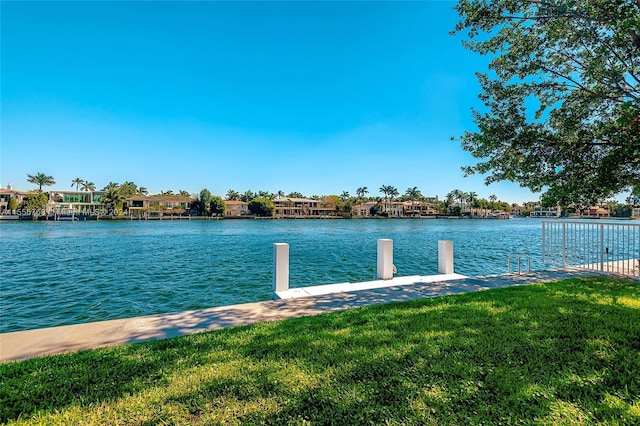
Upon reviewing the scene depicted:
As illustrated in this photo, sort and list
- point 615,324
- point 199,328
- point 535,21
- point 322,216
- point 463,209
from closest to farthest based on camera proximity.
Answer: point 615,324 → point 199,328 → point 535,21 → point 322,216 → point 463,209

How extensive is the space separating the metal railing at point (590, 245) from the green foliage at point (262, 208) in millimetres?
79252

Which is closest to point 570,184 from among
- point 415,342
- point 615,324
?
point 615,324

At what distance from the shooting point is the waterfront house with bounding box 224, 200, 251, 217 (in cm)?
8489

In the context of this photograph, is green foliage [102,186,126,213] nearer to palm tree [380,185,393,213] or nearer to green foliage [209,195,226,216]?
green foliage [209,195,226,216]

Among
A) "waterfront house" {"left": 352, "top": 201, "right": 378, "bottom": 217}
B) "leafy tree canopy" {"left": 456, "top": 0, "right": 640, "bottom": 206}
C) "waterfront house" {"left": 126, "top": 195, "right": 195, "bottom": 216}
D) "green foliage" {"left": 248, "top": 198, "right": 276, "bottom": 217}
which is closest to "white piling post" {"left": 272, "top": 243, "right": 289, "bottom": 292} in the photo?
"leafy tree canopy" {"left": 456, "top": 0, "right": 640, "bottom": 206}

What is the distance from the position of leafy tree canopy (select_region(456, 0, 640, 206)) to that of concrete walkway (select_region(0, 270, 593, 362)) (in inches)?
96.0

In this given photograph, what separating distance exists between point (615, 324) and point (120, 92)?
93.8ft

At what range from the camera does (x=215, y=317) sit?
4.33m

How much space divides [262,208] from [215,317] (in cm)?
8169

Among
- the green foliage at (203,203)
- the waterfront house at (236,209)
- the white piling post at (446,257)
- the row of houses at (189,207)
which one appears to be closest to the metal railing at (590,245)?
the white piling post at (446,257)

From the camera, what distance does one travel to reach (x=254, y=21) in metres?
14.1

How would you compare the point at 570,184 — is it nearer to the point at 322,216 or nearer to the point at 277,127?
the point at 277,127

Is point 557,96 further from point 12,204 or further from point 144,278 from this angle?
point 12,204

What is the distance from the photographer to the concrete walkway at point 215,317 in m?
3.38
